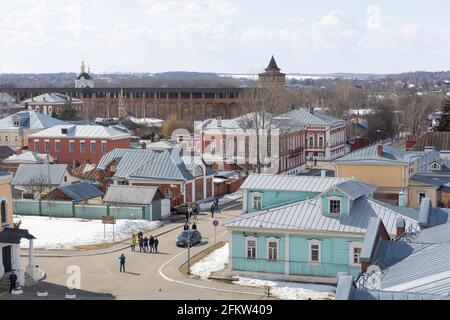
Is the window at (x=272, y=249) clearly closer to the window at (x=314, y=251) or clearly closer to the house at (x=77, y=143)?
the window at (x=314, y=251)

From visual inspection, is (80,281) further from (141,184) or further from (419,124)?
(419,124)

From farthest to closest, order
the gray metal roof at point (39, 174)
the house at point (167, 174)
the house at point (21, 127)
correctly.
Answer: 1. the house at point (21, 127)
2. the gray metal roof at point (39, 174)
3. the house at point (167, 174)

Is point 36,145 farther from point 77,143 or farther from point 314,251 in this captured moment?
point 314,251

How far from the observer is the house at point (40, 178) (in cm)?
3453

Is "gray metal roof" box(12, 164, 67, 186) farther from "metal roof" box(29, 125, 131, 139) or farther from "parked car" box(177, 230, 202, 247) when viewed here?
"parked car" box(177, 230, 202, 247)

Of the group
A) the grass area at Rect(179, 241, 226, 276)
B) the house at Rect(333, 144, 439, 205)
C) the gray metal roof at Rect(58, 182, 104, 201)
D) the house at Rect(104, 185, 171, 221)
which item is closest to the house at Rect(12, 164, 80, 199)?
the gray metal roof at Rect(58, 182, 104, 201)

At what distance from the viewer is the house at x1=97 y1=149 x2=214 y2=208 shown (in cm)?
3388

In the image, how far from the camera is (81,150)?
4503 cm

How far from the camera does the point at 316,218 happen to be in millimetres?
21688

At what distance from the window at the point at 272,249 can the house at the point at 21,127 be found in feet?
109

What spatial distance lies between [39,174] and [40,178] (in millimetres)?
559

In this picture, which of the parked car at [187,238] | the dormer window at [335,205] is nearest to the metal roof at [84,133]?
the parked car at [187,238]

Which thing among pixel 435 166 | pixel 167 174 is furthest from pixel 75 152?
pixel 435 166
